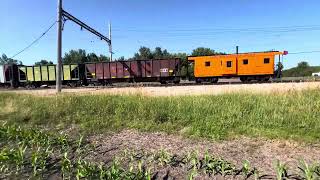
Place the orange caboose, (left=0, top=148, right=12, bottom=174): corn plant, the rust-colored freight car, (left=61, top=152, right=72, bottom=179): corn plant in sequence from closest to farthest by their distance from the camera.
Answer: (left=61, top=152, right=72, bottom=179): corn plant, (left=0, top=148, right=12, bottom=174): corn plant, the orange caboose, the rust-colored freight car

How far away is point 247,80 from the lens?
1446 inches

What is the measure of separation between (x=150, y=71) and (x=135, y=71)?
182 centimetres

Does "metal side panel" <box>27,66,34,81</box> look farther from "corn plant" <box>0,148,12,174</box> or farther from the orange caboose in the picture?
"corn plant" <box>0,148,12,174</box>

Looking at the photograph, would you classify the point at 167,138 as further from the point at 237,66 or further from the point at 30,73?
the point at 30,73

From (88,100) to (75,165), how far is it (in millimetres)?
5510

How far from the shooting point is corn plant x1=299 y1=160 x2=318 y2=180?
4851 millimetres

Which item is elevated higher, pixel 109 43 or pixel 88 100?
pixel 109 43

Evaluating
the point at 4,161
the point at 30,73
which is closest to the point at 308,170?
the point at 4,161

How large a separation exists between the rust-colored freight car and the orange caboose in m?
2.41

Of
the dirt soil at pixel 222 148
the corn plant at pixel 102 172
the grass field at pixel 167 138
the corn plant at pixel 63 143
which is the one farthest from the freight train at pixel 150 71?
the corn plant at pixel 102 172

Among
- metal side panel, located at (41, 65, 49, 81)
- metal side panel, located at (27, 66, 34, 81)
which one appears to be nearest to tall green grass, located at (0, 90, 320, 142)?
metal side panel, located at (41, 65, 49, 81)

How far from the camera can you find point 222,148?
6523mm

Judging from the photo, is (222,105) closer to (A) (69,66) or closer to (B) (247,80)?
(B) (247,80)

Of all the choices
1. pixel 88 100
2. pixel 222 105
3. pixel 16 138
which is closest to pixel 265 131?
pixel 222 105
